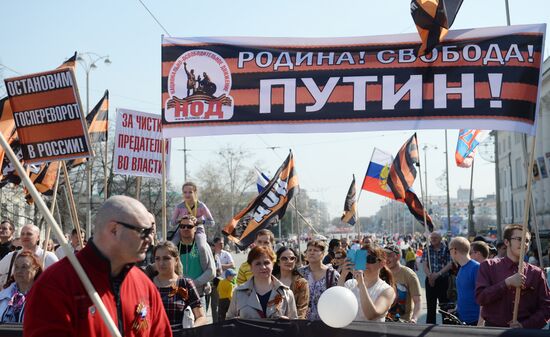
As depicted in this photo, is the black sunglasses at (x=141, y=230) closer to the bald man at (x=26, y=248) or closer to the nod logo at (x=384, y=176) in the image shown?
the bald man at (x=26, y=248)

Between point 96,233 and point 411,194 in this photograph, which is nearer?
point 96,233

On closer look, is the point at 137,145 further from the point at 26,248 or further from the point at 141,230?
the point at 141,230

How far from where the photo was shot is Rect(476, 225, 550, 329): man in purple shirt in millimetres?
6746

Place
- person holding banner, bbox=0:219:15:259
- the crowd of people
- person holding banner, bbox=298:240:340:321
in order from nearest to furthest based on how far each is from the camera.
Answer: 1. the crowd of people
2. person holding banner, bbox=298:240:340:321
3. person holding banner, bbox=0:219:15:259

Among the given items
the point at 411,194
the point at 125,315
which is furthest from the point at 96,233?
the point at 411,194

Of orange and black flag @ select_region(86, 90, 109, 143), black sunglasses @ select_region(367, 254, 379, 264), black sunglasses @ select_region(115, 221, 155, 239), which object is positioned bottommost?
black sunglasses @ select_region(367, 254, 379, 264)

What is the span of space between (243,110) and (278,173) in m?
6.64

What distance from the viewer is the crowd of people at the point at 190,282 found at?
11.5 feet

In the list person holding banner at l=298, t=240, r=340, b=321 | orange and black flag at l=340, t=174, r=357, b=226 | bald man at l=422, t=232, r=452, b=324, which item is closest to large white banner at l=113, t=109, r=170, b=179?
person holding banner at l=298, t=240, r=340, b=321

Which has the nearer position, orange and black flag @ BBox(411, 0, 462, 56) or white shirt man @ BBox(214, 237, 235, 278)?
orange and black flag @ BBox(411, 0, 462, 56)

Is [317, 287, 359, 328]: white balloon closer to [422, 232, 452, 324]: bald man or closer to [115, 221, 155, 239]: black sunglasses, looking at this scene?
[115, 221, 155, 239]: black sunglasses

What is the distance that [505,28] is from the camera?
282 inches

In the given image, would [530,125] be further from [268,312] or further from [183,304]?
[183,304]

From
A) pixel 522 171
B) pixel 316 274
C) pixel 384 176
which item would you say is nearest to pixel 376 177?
pixel 384 176
